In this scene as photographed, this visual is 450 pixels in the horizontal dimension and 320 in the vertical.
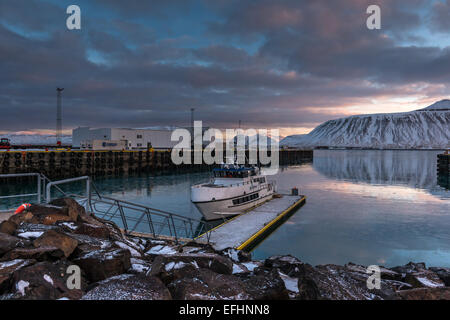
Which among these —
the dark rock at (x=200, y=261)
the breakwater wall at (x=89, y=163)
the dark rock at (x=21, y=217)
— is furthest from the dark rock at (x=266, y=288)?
the breakwater wall at (x=89, y=163)

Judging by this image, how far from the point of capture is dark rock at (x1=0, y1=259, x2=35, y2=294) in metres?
4.97

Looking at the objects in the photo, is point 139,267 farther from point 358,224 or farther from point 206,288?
point 358,224

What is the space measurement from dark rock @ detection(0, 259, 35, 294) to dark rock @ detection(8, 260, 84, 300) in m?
0.23

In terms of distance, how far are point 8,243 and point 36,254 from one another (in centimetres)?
92

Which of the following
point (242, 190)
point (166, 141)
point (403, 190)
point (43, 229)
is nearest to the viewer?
point (43, 229)

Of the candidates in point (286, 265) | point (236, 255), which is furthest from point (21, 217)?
point (286, 265)

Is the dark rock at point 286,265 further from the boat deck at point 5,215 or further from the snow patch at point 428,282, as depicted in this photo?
the boat deck at point 5,215

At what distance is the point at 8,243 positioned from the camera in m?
6.14

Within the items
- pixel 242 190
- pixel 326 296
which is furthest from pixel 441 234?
pixel 326 296

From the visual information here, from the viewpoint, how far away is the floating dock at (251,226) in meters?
17.8

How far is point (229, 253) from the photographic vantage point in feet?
36.3

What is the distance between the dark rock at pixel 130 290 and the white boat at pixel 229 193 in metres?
18.8

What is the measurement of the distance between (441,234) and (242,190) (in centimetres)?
1707
